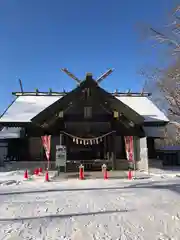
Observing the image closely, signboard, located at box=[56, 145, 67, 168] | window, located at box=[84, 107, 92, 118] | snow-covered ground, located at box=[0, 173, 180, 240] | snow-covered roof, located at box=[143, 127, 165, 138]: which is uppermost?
window, located at box=[84, 107, 92, 118]

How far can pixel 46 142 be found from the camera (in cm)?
1327

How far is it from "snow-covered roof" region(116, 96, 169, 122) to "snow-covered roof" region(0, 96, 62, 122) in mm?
7616

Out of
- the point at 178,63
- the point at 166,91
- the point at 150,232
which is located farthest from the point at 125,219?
the point at 166,91

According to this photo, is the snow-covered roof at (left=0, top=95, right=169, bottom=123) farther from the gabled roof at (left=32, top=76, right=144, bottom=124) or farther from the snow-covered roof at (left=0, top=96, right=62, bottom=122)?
the gabled roof at (left=32, top=76, right=144, bottom=124)

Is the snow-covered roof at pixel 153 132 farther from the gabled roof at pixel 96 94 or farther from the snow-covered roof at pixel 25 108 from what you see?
the snow-covered roof at pixel 25 108

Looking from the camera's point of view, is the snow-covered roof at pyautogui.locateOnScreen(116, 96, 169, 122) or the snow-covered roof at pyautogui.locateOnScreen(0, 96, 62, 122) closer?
the snow-covered roof at pyautogui.locateOnScreen(0, 96, 62, 122)

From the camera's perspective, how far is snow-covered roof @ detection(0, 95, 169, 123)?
1562 cm

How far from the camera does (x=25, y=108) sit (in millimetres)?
17344

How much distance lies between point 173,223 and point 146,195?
2621 millimetres

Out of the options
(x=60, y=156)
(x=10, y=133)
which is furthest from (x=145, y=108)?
(x=10, y=133)

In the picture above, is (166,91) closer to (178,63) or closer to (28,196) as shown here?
(178,63)

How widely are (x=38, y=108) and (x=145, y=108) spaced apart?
9.43m

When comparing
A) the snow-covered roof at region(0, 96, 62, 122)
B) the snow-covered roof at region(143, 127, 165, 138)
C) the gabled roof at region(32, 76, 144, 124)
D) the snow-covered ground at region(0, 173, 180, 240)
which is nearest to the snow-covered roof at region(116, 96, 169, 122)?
the snow-covered roof at region(143, 127, 165, 138)

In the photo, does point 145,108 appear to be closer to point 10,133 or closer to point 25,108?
point 25,108
